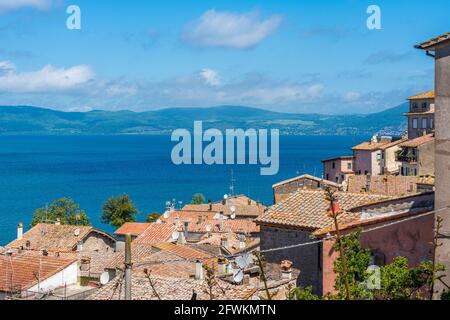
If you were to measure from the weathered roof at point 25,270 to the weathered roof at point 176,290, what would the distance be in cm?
524

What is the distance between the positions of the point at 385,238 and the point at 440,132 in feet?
9.34

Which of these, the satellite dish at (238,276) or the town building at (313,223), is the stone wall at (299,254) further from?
the satellite dish at (238,276)

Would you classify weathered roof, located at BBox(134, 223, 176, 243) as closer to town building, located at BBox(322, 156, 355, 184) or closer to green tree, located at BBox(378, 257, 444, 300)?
town building, located at BBox(322, 156, 355, 184)

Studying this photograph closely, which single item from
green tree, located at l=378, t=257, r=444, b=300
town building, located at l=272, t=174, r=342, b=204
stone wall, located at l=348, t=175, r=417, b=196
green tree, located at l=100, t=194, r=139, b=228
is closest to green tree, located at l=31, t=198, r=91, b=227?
green tree, located at l=100, t=194, r=139, b=228

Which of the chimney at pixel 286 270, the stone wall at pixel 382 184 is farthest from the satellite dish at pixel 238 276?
the stone wall at pixel 382 184

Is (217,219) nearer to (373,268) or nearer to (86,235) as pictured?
(86,235)

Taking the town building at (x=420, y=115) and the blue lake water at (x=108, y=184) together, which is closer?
the town building at (x=420, y=115)

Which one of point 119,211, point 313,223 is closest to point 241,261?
point 313,223

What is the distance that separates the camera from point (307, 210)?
18.2 meters

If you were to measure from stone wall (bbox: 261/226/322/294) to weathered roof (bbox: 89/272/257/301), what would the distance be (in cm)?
171

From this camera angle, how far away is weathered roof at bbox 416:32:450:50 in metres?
12.1

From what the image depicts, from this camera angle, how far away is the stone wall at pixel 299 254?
53.3 ft

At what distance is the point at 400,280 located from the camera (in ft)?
34.4
